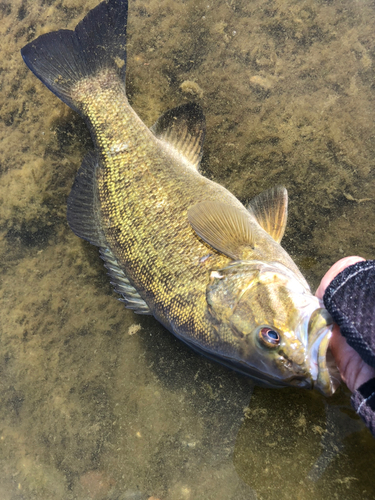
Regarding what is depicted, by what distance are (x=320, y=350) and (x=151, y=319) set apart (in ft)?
5.06

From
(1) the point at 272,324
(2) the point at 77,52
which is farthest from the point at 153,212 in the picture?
(2) the point at 77,52

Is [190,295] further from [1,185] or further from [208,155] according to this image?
[1,185]

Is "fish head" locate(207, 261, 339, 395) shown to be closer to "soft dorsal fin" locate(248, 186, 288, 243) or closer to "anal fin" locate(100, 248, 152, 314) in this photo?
"soft dorsal fin" locate(248, 186, 288, 243)

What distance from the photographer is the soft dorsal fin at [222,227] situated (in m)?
2.72

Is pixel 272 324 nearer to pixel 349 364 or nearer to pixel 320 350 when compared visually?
pixel 320 350

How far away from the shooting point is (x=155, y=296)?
283cm

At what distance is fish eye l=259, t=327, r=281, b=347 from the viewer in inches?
91.7

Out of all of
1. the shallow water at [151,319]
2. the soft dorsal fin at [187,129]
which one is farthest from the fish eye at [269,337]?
the soft dorsal fin at [187,129]

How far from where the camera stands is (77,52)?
10.9 ft

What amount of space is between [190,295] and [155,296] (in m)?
0.32

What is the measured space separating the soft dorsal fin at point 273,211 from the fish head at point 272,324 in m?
0.51

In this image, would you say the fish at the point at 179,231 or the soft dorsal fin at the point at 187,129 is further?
the soft dorsal fin at the point at 187,129

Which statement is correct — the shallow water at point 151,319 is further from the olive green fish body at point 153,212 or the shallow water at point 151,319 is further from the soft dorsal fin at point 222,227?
the soft dorsal fin at point 222,227

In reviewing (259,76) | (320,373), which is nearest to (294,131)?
(259,76)
